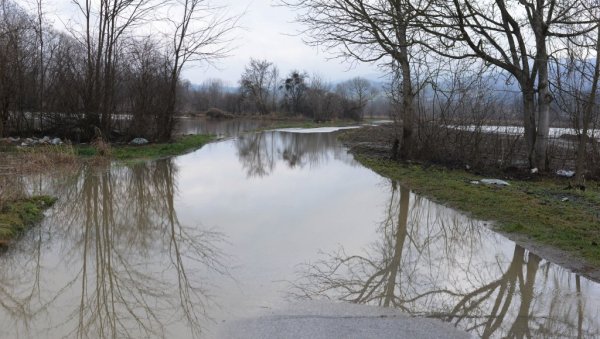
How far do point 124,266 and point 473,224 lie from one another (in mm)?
5978

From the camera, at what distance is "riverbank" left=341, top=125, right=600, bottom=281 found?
23.1 ft

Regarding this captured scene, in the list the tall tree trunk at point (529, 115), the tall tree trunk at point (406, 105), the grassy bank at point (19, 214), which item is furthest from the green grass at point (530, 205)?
the grassy bank at point (19, 214)

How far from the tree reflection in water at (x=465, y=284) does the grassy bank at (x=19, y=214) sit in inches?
166

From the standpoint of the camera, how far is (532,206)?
9945 millimetres

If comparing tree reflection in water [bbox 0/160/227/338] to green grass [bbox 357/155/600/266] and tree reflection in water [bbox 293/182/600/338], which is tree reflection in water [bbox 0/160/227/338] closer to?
tree reflection in water [bbox 293/182/600/338]

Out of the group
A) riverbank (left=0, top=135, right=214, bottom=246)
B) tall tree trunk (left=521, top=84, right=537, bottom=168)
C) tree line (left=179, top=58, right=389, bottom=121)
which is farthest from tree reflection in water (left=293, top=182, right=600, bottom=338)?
tree line (left=179, top=58, right=389, bottom=121)

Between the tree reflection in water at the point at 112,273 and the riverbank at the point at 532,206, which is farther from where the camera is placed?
the riverbank at the point at 532,206

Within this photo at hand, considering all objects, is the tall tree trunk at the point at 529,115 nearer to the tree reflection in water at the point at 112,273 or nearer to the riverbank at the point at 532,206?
the riverbank at the point at 532,206

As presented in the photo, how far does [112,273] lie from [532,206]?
8.09 m

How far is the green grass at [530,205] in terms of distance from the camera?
7.57 m

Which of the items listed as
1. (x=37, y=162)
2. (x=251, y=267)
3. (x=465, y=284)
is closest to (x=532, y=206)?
(x=465, y=284)

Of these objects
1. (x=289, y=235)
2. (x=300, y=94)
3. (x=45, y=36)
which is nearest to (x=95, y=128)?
(x=45, y=36)

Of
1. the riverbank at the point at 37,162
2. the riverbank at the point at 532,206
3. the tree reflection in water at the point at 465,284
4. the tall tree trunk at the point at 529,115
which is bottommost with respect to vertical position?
the tree reflection in water at the point at 465,284

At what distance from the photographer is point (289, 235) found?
7.85 m
